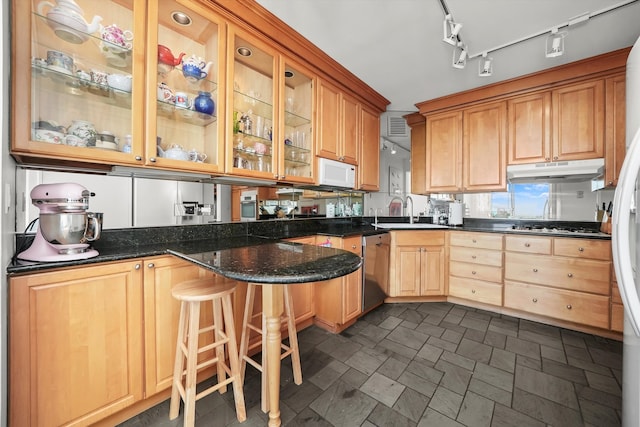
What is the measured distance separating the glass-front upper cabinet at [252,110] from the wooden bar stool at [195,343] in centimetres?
85

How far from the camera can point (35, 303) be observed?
3.30 ft

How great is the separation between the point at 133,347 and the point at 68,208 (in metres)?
0.76

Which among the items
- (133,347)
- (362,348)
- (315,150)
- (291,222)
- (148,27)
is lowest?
(362,348)

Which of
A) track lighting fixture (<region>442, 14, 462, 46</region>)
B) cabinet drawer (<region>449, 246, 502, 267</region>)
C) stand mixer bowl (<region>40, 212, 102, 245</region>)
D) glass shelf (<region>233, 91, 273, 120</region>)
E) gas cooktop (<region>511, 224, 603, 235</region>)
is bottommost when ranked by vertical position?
cabinet drawer (<region>449, 246, 502, 267</region>)

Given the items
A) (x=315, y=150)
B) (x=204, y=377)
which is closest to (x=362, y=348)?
(x=204, y=377)

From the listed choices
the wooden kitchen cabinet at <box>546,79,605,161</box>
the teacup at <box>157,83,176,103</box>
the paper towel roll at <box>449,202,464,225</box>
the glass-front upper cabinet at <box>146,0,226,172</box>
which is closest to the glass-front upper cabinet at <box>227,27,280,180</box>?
the glass-front upper cabinet at <box>146,0,226,172</box>

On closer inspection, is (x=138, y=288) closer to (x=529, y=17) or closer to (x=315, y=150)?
(x=315, y=150)

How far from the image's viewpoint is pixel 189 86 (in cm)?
172

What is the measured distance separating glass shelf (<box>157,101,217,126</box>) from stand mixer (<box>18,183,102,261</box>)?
72cm

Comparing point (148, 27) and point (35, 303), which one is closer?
point (35, 303)

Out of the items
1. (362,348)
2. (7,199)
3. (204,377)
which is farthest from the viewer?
(362,348)

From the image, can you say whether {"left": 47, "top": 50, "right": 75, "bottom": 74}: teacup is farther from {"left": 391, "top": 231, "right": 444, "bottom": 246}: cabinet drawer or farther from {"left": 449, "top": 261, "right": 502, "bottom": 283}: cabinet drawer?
{"left": 449, "top": 261, "right": 502, "bottom": 283}: cabinet drawer

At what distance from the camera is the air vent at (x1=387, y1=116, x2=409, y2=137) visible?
363cm

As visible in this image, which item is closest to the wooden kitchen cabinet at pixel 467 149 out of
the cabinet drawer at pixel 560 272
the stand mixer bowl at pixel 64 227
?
the cabinet drawer at pixel 560 272
